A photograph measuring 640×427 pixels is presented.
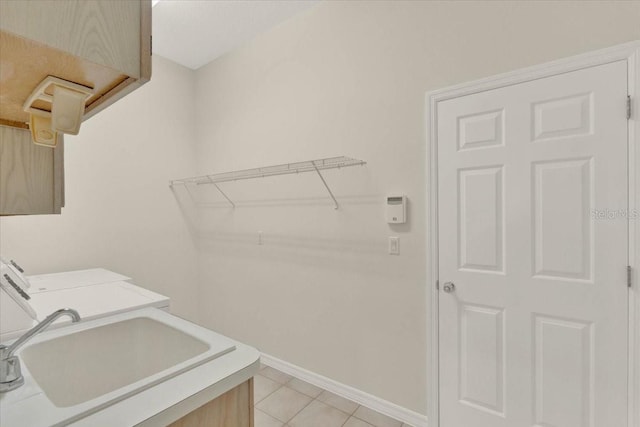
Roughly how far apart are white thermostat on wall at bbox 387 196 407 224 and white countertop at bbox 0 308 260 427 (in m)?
1.29

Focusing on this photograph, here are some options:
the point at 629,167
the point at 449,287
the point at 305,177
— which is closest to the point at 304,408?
the point at 449,287

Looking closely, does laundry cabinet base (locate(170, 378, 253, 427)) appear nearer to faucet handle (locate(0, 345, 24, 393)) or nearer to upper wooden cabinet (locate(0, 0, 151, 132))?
faucet handle (locate(0, 345, 24, 393))

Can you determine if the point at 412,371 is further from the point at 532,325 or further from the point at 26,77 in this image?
the point at 26,77

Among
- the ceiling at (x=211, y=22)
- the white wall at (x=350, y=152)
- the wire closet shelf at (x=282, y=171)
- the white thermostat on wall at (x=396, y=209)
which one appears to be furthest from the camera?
the ceiling at (x=211, y=22)

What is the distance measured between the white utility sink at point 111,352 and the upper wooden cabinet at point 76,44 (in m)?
0.75

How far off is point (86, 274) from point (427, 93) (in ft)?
8.83

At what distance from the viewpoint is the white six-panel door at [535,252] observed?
138 centimetres

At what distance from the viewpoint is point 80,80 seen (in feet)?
1.80

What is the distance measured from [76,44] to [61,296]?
6.16 ft

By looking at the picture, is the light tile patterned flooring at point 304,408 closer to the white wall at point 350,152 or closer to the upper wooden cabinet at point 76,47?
the white wall at point 350,152

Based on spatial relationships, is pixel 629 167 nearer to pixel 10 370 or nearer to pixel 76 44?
pixel 76 44

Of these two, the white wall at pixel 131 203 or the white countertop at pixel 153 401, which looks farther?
the white wall at pixel 131 203

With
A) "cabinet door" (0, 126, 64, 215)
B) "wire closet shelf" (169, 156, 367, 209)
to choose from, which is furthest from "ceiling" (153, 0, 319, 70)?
"cabinet door" (0, 126, 64, 215)

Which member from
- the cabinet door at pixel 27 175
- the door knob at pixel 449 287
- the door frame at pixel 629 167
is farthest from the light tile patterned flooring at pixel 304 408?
the cabinet door at pixel 27 175
